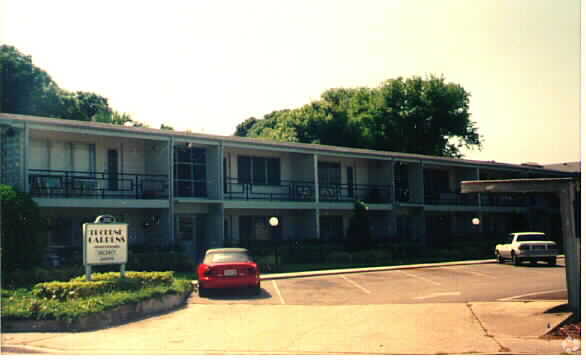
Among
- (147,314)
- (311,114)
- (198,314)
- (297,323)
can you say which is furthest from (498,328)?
(311,114)

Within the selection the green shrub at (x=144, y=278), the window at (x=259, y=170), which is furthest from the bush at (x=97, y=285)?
the window at (x=259, y=170)

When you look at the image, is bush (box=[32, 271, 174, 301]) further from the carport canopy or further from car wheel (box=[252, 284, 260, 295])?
the carport canopy

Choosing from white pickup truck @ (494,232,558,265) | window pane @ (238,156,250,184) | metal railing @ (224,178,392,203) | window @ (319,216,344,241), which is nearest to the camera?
white pickup truck @ (494,232,558,265)

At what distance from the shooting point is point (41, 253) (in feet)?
63.9

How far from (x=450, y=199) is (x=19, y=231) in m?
25.7

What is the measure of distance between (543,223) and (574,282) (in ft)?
99.0

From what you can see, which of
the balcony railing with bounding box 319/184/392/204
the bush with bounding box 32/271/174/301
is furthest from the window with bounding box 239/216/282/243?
the bush with bounding box 32/271/174/301

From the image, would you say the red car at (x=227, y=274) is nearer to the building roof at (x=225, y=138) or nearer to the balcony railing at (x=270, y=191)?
the building roof at (x=225, y=138)

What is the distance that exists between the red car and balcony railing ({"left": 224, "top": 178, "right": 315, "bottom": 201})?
1031 centimetres

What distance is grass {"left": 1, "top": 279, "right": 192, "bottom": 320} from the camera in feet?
41.3

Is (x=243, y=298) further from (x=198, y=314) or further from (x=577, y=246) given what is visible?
(x=577, y=246)

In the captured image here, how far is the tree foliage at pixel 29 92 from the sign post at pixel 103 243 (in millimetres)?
27669

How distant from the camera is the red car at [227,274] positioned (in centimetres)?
1738

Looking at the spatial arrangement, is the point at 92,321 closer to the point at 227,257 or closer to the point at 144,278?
the point at 144,278
